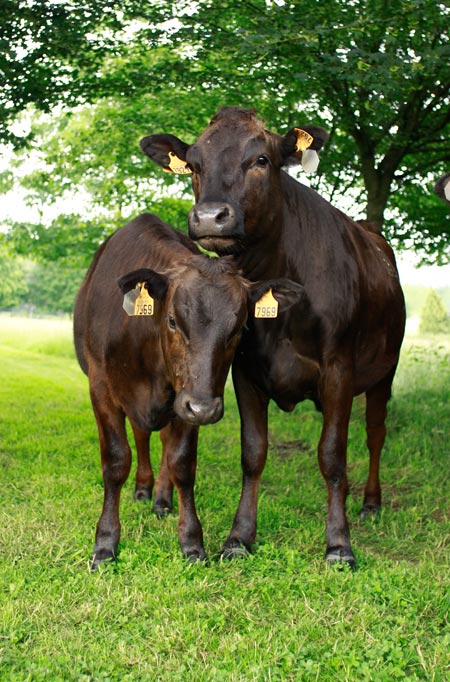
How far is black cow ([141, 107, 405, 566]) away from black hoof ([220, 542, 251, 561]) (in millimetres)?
16

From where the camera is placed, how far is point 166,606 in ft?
15.2

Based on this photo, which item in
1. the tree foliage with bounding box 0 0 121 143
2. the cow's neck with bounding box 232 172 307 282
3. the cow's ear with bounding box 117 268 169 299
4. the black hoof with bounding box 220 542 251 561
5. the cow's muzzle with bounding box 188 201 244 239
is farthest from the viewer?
the tree foliage with bounding box 0 0 121 143

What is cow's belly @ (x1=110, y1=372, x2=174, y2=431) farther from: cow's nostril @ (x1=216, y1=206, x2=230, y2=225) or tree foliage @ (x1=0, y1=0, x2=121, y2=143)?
tree foliage @ (x1=0, y1=0, x2=121, y2=143)

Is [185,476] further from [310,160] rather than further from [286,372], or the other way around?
[310,160]

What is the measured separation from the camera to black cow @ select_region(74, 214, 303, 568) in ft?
15.8

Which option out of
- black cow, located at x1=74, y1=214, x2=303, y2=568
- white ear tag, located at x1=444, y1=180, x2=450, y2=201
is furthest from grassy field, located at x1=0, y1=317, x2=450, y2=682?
white ear tag, located at x1=444, y1=180, x2=450, y2=201

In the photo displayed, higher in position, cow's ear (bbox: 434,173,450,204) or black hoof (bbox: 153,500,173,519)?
cow's ear (bbox: 434,173,450,204)

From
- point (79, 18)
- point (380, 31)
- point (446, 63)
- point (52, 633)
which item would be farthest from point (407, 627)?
point (79, 18)

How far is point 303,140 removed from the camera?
594 centimetres

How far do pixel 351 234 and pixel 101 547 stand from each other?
3.05 m

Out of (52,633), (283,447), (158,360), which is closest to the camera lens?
(52,633)

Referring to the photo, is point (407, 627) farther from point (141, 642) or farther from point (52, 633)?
point (52, 633)

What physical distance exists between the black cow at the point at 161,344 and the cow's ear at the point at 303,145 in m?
1.01

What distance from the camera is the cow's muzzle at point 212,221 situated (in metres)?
5.12
